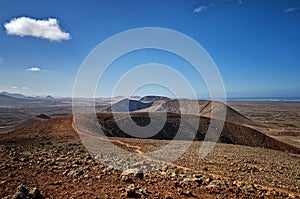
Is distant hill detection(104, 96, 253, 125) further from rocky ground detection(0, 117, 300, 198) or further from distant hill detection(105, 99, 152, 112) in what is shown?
rocky ground detection(0, 117, 300, 198)

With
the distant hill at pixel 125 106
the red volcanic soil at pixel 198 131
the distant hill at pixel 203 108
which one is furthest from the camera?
the distant hill at pixel 125 106

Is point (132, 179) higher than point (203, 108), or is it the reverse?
point (132, 179)

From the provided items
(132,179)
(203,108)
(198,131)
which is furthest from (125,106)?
(132,179)

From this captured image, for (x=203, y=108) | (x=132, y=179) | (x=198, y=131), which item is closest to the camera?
(x=132, y=179)

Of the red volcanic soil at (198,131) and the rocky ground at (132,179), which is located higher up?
the rocky ground at (132,179)

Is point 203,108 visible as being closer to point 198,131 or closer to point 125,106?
point 125,106

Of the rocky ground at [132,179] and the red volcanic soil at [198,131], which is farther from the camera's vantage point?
the red volcanic soil at [198,131]

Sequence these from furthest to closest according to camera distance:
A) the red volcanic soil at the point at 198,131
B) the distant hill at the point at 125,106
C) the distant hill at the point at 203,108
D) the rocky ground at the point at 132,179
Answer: the distant hill at the point at 125,106
the distant hill at the point at 203,108
the red volcanic soil at the point at 198,131
the rocky ground at the point at 132,179

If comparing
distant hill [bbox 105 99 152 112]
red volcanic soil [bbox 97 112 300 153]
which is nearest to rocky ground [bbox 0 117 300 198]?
red volcanic soil [bbox 97 112 300 153]

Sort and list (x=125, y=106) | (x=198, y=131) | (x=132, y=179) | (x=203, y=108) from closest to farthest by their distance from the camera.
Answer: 1. (x=132, y=179)
2. (x=198, y=131)
3. (x=203, y=108)
4. (x=125, y=106)

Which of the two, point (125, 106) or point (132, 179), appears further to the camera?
point (125, 106)

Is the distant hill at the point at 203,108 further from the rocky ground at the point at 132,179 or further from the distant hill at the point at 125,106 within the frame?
the rocky ground at the point at 132,179

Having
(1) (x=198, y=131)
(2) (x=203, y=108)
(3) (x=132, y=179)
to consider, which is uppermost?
(3) (x=132, y=179)

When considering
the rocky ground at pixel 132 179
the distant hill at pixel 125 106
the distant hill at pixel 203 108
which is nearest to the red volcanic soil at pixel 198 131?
the rocky ground at pixel 132 179
